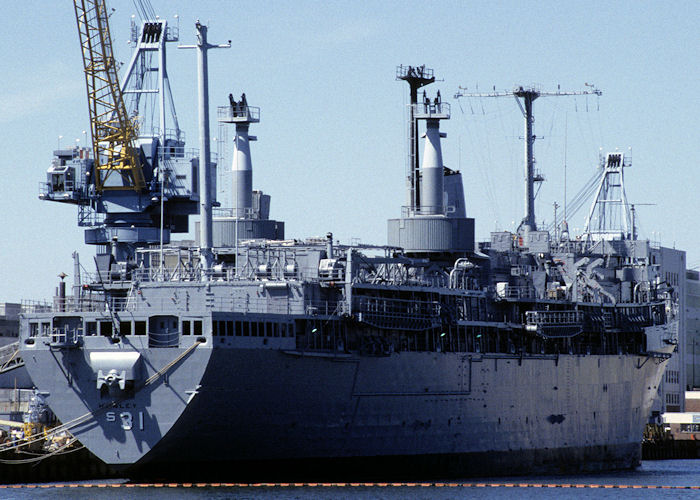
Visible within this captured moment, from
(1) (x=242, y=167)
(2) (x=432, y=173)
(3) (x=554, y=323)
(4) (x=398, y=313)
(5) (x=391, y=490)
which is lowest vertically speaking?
(5) (x=391, y=490)

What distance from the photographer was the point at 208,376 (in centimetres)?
5284

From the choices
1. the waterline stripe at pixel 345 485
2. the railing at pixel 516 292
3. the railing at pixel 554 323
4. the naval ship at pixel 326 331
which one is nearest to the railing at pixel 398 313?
the naval ship at pixel 326 331

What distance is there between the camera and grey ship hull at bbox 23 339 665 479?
176 feet

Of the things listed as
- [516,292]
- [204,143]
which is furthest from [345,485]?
[516,292]

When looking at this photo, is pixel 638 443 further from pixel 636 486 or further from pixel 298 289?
pixel 298 289

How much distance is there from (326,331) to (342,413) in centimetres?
353

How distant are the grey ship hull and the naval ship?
0.09m

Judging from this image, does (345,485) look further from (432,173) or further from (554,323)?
(432,173)

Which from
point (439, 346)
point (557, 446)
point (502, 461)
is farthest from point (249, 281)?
point (557, 446)

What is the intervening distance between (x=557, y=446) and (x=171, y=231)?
2855cm

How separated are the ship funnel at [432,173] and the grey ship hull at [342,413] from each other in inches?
338

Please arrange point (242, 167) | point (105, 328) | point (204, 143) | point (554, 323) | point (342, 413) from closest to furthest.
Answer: point (105, 328) → point (342, 413) → point (204, 143) → point (242, 167) → point (554, 323)

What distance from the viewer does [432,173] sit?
7038cm

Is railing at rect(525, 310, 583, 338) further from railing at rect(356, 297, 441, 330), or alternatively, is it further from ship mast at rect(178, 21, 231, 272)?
ship mast at rect(178, 21, 231, 272)
